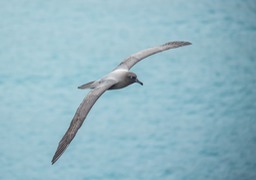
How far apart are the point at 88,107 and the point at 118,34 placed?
14.0 feet

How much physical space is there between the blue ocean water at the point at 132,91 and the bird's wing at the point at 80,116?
180 cm

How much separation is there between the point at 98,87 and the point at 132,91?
9.96 ft

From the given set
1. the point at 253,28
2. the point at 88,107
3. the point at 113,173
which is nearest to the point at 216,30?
the point at 253,28

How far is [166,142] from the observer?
647 centimetres

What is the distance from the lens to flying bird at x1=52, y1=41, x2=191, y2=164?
13.0ft

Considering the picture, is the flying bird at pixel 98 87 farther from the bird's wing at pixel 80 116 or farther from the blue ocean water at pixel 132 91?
the blue ocean water at pixel 132 91

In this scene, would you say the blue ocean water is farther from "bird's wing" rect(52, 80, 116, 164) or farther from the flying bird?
"bird's wing" rect(52, 80, 116, 164)

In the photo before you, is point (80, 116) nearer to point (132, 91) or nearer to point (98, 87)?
point (98, 87)

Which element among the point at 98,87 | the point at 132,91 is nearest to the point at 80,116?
the point at 98,87

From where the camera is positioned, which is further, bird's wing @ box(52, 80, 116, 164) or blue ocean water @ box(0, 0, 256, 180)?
blue ocean water @ box(0, 0, 256, 180)

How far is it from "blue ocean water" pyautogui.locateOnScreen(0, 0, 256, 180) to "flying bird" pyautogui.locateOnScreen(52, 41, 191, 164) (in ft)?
5.05

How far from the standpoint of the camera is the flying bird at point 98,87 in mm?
3972

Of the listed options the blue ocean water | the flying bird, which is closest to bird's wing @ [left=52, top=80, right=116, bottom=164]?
the flying bird

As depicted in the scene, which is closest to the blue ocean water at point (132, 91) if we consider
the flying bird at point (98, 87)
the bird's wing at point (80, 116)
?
the flying bird at point (98, 87)
